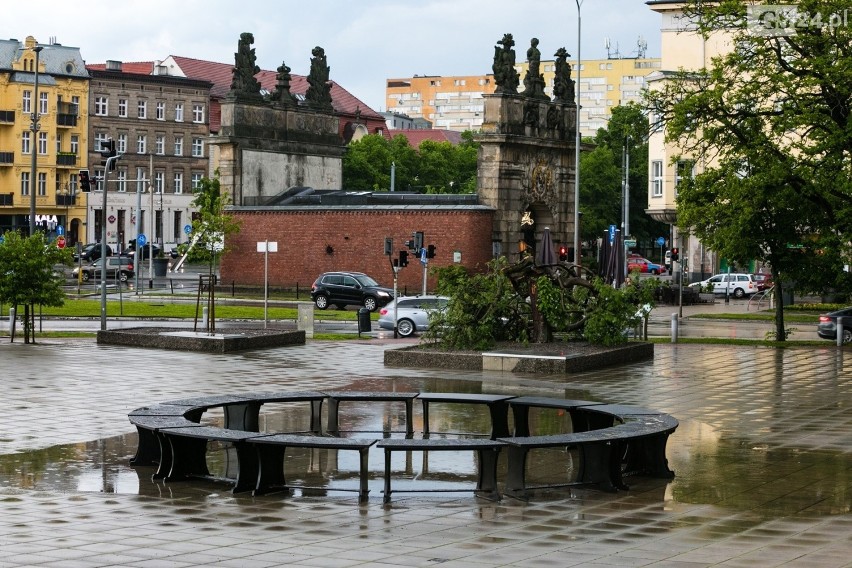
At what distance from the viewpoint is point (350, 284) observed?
5375 centimetres

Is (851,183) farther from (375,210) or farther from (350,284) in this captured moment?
(375,210)

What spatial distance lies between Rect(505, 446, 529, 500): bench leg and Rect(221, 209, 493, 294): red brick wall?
45654 mm

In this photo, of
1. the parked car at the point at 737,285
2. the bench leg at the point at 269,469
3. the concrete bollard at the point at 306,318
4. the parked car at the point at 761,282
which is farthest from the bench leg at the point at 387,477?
the parked car at the point at 737,285

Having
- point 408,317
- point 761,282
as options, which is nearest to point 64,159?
point 761,282

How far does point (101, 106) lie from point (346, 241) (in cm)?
4672

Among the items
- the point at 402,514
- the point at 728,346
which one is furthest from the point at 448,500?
the point at 728,346

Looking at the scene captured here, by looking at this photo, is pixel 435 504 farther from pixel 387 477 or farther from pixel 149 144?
pixel 149 144

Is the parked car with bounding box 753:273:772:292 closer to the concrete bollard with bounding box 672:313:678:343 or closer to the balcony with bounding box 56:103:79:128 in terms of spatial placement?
the concrete bollard with bounding box 672:313:678:343

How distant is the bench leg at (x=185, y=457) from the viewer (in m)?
13.4

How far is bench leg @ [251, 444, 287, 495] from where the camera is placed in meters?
12.7

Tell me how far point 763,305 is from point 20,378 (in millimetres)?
43965

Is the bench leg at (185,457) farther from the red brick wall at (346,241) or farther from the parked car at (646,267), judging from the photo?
the parked car at (646,267)

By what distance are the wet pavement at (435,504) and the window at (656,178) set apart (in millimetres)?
56873

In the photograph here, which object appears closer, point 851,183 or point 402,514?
point 402,514
